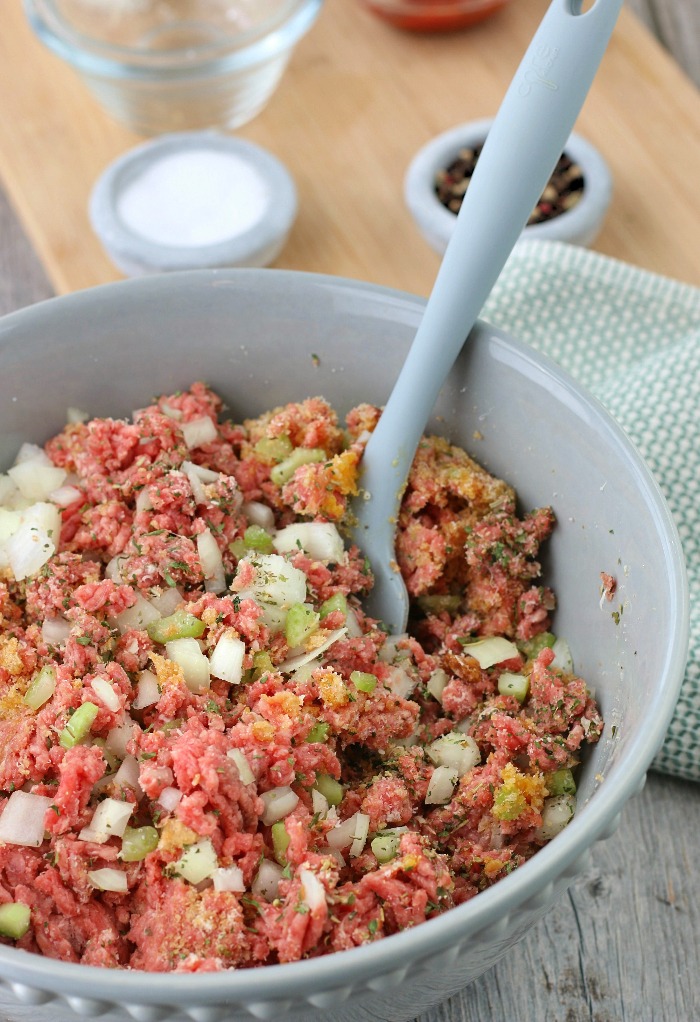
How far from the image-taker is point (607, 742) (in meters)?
1.58

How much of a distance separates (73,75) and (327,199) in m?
1.00

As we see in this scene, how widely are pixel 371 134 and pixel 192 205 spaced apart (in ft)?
2.09

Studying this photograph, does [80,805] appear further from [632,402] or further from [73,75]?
[73,75]

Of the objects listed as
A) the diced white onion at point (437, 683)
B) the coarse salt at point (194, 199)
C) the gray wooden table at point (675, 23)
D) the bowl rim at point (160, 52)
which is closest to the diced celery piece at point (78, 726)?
the diced white onion at point (437, 683)

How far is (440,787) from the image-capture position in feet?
5.26

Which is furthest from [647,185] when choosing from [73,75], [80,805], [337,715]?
[80,805]

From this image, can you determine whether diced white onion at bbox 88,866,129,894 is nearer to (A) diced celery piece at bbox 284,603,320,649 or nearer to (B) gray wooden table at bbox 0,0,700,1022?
(A) diced celery piece at bbox 284,603,320,649

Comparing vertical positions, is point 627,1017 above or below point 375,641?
below

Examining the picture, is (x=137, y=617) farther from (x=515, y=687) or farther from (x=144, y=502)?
(x=515, y=687)

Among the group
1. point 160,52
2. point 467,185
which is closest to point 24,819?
point 467,185

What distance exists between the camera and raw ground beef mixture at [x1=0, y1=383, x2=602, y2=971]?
140 cm

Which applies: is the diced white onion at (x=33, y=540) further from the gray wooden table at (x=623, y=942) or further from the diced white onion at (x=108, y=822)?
the gray wooden table at (x=623, y=942)

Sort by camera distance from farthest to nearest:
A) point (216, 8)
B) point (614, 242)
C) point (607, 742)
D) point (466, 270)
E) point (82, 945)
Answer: point (216, 8) < point (614, 242) < point (466, 270) < point (607, 742) < point (82, 945)

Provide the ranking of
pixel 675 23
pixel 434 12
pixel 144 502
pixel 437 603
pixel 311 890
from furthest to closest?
pixel 675 23 < pixel 434 12 < pixel 437 603 < pixel 144 502 < pixel 311 890
